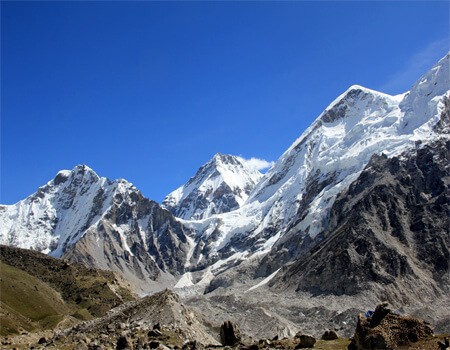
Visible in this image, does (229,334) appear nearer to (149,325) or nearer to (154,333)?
(154,333)

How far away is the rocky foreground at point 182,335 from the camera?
30.9 meters

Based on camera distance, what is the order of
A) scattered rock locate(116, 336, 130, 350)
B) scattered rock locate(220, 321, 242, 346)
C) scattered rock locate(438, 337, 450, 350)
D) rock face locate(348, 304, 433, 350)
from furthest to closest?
scattered rock locate(220, 321, 242, 346) < scattered rock locate(116, 336, 130, 350) < rock face locate(348, 304, 433, 350) < scattered rock locate(438, 337, 450, 350)

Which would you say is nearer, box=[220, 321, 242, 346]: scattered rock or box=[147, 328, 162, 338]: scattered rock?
box=[220, 321, 242, 346]: scattered rock

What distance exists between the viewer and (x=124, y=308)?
75.5 metres

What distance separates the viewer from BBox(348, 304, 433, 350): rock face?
3058cm

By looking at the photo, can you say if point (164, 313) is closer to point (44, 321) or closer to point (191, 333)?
point (191, 333)

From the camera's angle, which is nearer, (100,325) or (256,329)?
(100,325)

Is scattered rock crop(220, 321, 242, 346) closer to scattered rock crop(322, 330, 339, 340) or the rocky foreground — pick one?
the rocky foreground

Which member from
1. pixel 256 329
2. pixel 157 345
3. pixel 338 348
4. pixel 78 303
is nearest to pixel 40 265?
pixel 78 303

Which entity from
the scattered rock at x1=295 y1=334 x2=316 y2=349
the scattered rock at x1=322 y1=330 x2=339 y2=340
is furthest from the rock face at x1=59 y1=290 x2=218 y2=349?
the scattered rock at x1=295 y1=334 x2=316 y2=349

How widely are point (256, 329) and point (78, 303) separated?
65.0m

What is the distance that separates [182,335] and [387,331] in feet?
106

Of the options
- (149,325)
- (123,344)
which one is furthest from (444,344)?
(149,325)

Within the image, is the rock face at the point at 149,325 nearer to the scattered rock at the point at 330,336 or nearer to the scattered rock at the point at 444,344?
the scattered rock at the point at 330,336
